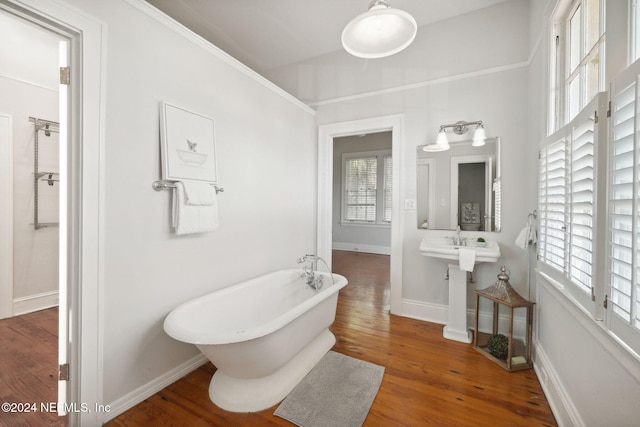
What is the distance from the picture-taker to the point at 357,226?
6637 millimetres

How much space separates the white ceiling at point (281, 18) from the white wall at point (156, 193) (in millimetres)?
744

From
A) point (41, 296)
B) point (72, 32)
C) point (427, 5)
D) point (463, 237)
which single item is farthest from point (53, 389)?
point (427, 5)

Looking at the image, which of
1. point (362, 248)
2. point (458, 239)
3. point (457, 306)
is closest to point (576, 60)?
point (458, 239)

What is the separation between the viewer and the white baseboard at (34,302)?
2.74 metres

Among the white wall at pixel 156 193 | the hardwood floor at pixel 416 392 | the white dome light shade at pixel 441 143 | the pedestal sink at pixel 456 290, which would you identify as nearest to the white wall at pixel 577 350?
the hardwood floor at pixel 416 392

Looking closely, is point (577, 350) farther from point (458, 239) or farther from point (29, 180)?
point (29, 180)

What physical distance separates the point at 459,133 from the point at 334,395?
2.53 metres

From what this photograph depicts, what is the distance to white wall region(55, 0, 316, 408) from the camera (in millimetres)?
1520

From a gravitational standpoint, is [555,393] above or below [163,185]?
below

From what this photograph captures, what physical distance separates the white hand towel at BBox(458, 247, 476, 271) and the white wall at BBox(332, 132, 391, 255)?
3.93 m

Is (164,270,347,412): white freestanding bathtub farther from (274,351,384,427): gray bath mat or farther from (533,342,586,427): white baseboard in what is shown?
(533,342,586,427): white baseboard

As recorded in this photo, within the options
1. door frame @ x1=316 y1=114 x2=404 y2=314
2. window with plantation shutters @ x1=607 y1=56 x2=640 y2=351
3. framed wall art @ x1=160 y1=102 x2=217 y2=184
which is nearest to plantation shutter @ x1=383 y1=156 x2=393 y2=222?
door frame @ x1=316 y1=114 x2=404 y2=314

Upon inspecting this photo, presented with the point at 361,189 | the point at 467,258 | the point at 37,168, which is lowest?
the point at 467,258

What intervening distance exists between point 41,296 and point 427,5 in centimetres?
497
